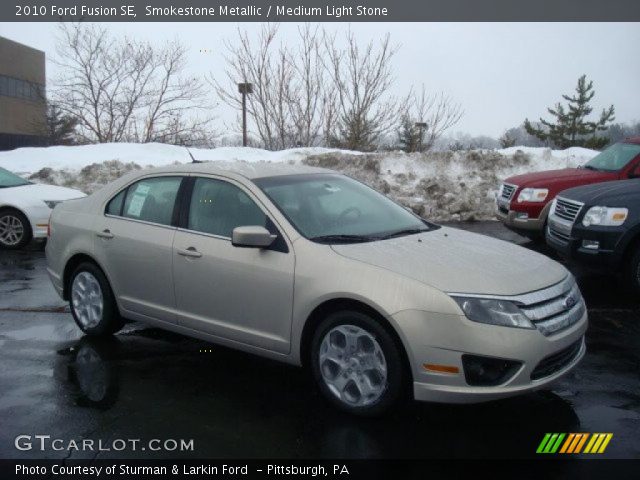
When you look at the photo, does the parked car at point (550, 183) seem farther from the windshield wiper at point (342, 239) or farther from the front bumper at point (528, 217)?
the windshield wiper at point (342, 239)

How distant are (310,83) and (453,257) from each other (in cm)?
1872

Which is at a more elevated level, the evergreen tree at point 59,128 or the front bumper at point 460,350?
the evergreen tree at point 59,128

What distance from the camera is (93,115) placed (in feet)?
81.1

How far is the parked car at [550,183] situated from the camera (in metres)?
9.51

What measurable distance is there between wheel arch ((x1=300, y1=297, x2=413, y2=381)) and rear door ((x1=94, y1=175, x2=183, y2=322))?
1250 mm

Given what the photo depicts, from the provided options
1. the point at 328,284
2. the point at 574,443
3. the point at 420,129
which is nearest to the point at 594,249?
the point at 574,443

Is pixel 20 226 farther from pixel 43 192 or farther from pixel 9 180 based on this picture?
pixel 9 180

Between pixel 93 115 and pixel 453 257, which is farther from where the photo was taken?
pixel 93 115

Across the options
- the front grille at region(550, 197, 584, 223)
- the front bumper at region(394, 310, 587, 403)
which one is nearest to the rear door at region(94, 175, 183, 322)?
the front bumper at region(394, 310, 587, 403)

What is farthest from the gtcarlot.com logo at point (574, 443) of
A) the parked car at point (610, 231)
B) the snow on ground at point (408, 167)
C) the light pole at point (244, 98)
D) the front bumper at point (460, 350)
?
the light pole at point (244, 98)

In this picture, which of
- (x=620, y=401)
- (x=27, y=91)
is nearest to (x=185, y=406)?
(x=620, y=401)

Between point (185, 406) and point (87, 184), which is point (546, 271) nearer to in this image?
point (185, 406)

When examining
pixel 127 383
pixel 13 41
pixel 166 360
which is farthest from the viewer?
pixel 13 41

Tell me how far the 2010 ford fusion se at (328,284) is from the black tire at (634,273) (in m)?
2.89
